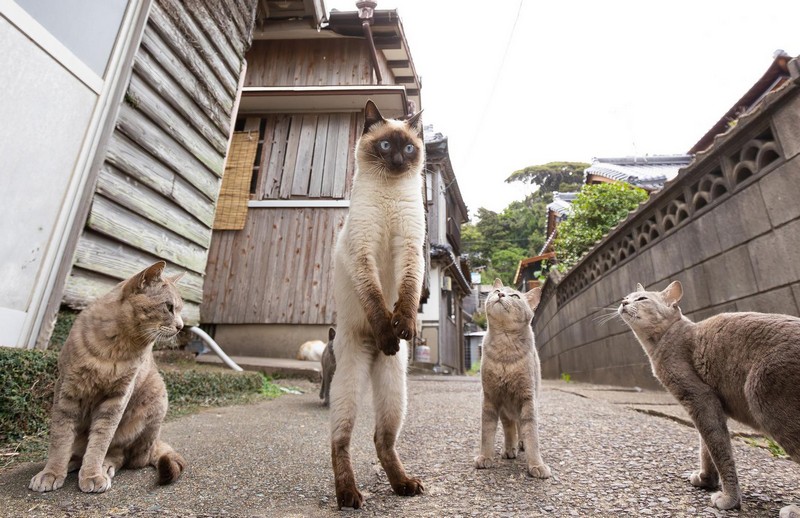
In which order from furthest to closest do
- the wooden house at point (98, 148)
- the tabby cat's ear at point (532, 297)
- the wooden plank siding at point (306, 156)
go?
the wooden plank siding at point (306, 156) < the wooden house at point (98, 148) < the tabby cat's ear at point (532, 297)

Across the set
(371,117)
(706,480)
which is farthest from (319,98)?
(706,480)

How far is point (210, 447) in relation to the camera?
8.52ft

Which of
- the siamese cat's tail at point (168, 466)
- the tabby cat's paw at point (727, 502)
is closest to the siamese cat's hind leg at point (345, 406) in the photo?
the siamese cat's tail at point (168, 466)

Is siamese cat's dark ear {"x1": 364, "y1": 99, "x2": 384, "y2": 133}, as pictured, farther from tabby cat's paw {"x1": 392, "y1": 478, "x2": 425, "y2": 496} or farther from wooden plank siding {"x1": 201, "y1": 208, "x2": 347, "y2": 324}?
wooden plank siding {"x1": 201, "y1": 208, "x2": 347, "y2": 324}

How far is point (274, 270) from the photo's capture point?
7.89m

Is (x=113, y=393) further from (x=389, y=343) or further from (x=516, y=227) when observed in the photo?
(x=516, y=227)

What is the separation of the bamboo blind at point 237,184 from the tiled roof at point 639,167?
1222 cm

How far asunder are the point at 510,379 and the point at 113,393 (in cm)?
203

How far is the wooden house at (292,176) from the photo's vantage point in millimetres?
7695

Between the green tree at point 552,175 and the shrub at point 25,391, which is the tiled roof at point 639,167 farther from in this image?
the shrub at point 25,391

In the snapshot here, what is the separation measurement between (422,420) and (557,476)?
174 cm

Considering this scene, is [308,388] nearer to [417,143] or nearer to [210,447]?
[210,447]

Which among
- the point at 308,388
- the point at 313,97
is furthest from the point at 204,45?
the point at 308,388

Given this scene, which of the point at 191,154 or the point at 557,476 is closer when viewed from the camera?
the point at 557,476
